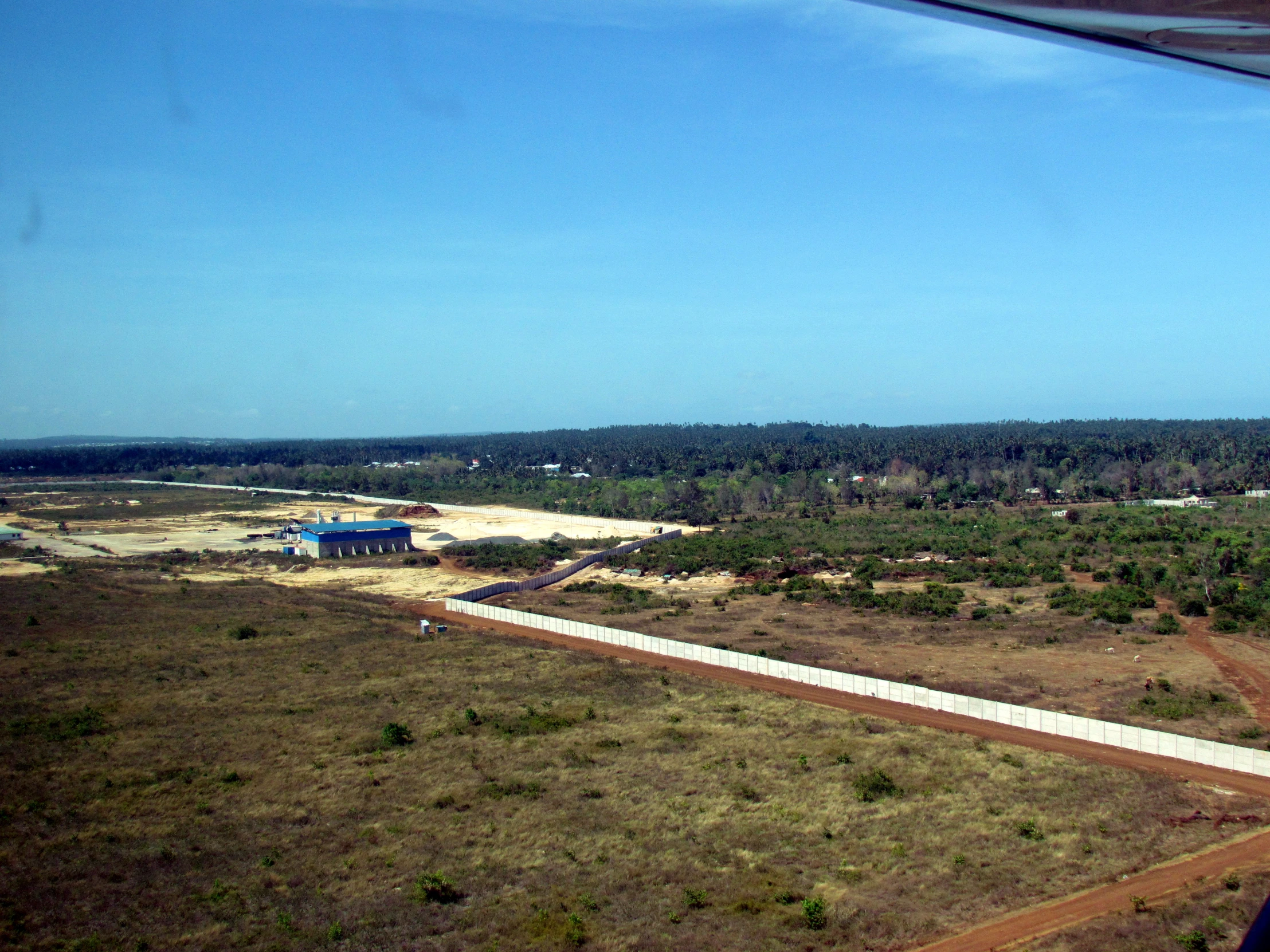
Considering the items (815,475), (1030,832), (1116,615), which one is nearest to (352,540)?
(1116,615)

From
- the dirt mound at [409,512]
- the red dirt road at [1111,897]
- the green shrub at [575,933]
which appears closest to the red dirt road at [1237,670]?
the red dirt road at [1111,897]

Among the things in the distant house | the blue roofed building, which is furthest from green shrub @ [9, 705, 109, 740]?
the distant house

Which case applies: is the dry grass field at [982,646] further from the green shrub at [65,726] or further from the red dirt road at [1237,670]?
the green shrub at [65,726]

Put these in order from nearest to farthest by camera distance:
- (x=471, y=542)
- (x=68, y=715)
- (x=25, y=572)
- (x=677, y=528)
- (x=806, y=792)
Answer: (x=806, y=792) → (x=68, y=715) → (x=25, y=572) → (x=471, y=542) → (x=677, y=528)

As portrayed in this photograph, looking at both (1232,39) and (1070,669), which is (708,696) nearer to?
(1070,669)

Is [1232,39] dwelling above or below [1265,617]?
above

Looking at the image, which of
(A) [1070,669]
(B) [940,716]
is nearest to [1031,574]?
(A) [1070,669]

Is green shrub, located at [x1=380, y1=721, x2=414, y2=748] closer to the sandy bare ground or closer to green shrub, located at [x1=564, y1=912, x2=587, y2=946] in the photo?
green shrub, located at [x1=564, y1=912, x2=587, y2=946]
